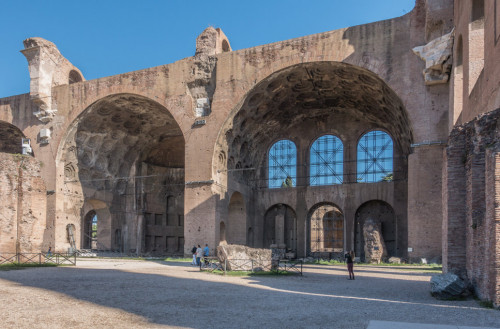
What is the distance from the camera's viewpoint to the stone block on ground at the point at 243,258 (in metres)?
13.6

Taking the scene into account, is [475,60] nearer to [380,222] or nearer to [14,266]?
[380,222]

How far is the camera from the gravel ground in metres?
5.95

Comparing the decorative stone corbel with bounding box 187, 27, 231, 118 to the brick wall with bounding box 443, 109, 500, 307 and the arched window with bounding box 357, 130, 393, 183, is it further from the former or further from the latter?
the brick wall with bounding box 443, 109, 500, 307

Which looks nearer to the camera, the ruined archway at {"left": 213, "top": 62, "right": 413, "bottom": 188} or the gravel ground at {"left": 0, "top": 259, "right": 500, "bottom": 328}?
the gravel ground at {"left": 0, "top": 259, "right": 500, "bottom": 328}

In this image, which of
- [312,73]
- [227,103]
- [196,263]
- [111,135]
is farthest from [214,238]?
[111,135]

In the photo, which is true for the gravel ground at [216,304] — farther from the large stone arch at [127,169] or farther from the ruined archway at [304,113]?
the large stone arch at [127,169]

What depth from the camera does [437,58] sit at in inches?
645

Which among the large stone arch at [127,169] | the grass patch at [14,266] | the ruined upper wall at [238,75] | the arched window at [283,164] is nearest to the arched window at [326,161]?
the arched window at [283,164]

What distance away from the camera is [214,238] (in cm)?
1966

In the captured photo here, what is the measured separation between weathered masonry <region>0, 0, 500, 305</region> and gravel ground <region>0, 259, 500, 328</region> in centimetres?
249

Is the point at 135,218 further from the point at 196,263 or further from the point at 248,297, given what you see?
the point at 248,297

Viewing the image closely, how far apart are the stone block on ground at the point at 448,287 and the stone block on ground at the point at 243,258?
617cm

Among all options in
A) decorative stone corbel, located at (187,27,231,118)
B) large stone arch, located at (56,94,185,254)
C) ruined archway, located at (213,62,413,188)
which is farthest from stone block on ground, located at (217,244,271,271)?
large stone arch, located at (56,94,185,254)

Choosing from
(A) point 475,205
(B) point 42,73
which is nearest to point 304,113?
(B) point 42,73
